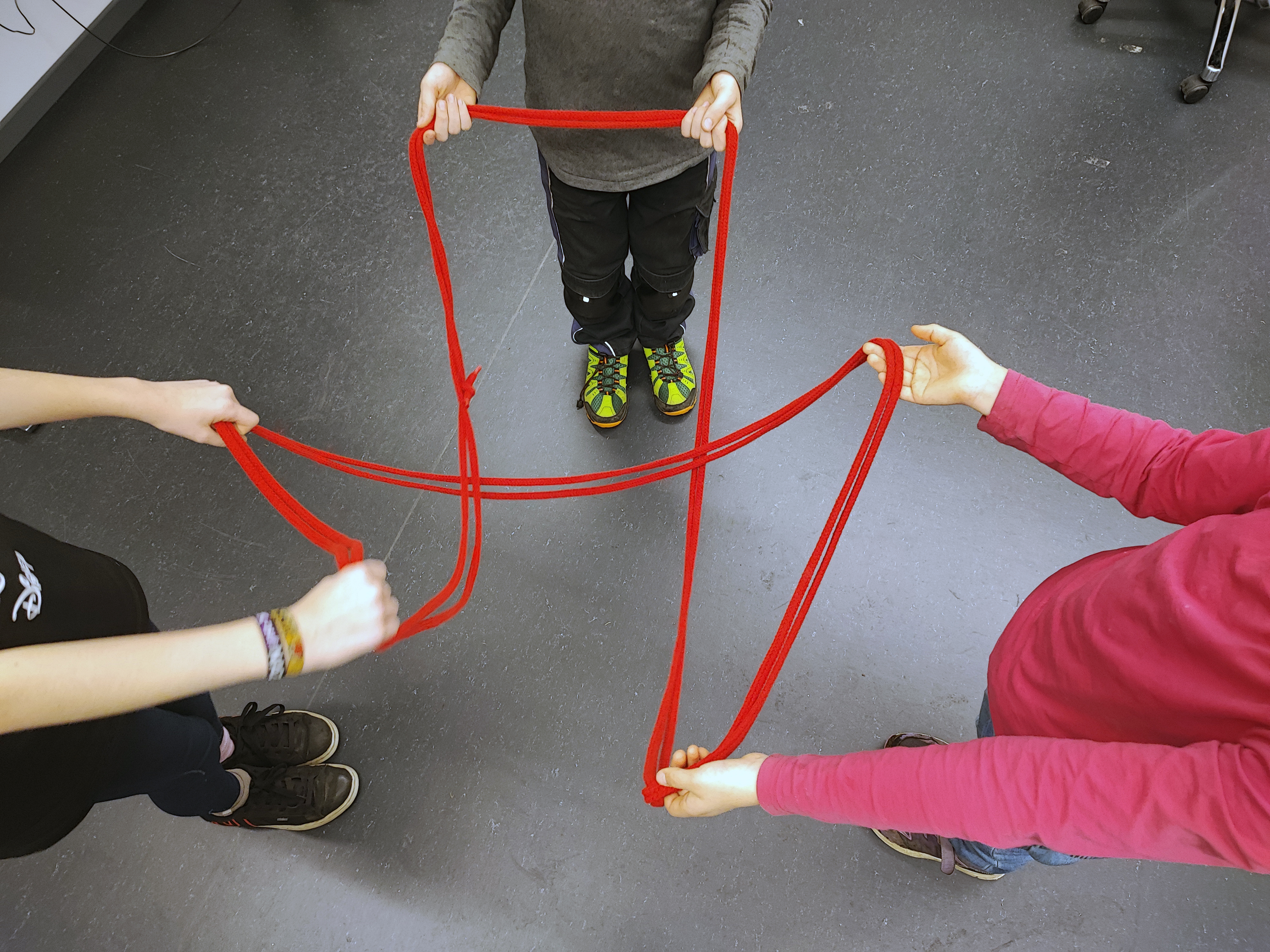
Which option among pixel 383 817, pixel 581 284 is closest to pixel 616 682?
pixel 383 817

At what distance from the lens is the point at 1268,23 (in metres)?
2.29

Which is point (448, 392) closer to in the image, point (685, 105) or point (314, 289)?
point (314, 289)

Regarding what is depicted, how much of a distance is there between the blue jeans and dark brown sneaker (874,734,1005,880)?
2cm

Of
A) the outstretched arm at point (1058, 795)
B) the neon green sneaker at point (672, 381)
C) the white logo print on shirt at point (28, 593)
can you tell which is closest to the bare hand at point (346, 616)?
the white logo print on shirt at point (28, 593)

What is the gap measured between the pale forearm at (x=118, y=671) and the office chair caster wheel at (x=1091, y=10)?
2856 mm

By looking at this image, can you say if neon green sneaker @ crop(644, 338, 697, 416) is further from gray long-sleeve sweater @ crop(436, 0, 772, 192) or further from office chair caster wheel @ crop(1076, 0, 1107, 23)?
office chair caster wheel @ crop(1076, 0, 1107, 23)

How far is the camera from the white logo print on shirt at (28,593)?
0.77 meters

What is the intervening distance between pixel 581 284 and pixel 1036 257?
130 centimetres

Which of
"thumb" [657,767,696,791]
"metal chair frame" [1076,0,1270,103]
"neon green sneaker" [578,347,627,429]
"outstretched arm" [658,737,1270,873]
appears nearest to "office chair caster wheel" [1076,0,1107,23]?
"metal chair frame" [1076,0,1270,103]

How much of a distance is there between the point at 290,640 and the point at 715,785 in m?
0.48

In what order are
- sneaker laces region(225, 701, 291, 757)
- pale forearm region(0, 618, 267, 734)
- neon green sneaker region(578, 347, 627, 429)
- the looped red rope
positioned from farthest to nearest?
neon green sneaker region(578, 347, 627, 429) < sneaker laces region(225, 701, 291, 757) < the looped red rope < pale forearm region(0, 618, 267, 734)

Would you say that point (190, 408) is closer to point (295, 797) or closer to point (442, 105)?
point (442, 105)

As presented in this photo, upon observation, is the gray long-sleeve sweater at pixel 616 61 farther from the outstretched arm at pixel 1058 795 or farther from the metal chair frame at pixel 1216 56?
the metal chair frame at pixel 1216 56

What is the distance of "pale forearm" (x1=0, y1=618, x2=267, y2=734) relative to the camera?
609mm
